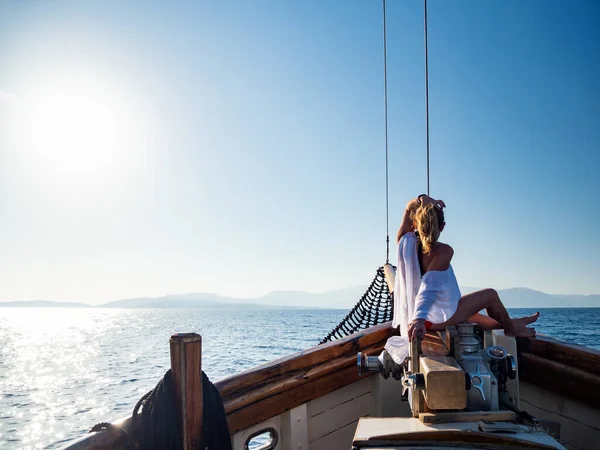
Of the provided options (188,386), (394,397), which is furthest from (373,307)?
(188,386)

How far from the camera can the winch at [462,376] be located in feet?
4.71

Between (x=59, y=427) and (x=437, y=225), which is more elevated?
(x=437, y=225)

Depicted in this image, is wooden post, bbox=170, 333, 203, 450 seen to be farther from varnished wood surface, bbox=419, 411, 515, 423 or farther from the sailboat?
varnished wood surface, bbox=419, 411, 515, 423

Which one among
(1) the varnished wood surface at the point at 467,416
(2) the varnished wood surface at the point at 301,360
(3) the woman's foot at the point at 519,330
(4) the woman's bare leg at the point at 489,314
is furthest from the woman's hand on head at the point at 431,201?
(1) the varnished wood surface at the point at 467,416

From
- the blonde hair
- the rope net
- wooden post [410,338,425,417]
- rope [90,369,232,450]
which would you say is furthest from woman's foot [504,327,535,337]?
the rope net

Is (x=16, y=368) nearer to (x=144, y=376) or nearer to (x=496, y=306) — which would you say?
(x=144, y=376)

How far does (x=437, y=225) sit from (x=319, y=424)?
1302 mm

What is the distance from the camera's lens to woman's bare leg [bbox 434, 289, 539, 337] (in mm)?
2203

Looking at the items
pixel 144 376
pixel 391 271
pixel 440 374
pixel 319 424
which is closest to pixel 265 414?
pixel 319 424

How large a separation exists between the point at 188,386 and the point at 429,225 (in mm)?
1226

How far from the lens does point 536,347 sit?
2576 mm

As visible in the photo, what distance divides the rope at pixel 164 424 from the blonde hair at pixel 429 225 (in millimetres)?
1126

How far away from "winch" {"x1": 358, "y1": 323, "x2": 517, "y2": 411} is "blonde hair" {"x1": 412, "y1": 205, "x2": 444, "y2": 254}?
0.43m

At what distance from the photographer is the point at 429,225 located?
82.4 inches
